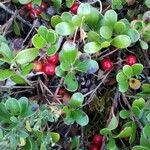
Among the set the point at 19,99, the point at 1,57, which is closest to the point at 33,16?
the point at 1,57

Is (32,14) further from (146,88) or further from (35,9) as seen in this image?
(146,88)

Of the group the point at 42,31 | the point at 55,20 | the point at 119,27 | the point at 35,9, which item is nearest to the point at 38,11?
the point at 35,9

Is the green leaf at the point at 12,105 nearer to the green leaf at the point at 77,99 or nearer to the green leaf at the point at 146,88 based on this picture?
the green leaf at the point at 77,99

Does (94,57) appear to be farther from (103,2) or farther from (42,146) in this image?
(42,146)

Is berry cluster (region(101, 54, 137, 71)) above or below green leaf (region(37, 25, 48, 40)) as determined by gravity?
below

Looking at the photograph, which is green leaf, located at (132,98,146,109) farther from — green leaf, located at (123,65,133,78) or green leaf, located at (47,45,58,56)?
green leaf, located at (47,45,58,56)

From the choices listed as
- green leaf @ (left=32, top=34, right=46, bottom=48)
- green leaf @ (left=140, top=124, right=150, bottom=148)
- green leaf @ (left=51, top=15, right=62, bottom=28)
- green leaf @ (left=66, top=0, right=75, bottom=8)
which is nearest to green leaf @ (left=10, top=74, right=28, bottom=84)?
green leaf @ (left=32, top=34, right=46, bottom=48)

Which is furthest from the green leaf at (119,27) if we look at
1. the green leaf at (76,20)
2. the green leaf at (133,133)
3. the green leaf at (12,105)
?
the green leaf at (12,105)
